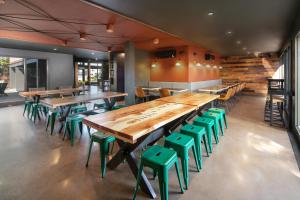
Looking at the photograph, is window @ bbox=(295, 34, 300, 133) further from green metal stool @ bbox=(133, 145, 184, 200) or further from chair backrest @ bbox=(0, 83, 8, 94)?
chair backrest @ bbox=(0, 83, 8, 94)

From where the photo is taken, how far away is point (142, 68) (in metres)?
8.14

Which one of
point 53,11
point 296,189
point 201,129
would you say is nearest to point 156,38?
point 53,11

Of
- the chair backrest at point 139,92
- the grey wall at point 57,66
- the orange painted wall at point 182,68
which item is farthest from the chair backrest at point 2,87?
the orange painted wall at point 182,68

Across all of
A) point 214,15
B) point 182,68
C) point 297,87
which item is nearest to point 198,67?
point 182,68

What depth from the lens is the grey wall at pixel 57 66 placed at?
838 cm

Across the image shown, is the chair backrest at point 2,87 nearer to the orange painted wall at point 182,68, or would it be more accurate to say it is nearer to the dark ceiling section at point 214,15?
the orange painted wall at point 182,68

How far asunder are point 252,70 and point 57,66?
11757 millimetres

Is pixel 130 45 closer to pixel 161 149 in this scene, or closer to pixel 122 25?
pixel 122 25

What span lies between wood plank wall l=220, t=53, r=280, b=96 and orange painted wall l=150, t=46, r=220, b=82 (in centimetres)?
321

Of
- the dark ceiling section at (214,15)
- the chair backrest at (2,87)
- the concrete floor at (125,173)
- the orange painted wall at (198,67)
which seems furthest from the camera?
the chair backrest at (2,87)

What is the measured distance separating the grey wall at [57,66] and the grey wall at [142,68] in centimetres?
455

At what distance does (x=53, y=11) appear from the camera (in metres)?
3.41

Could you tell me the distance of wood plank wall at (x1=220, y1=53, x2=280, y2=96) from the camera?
33.3 ft

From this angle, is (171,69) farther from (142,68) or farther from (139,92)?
(139,92)
